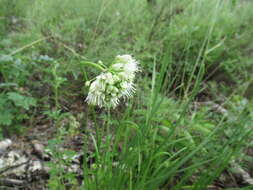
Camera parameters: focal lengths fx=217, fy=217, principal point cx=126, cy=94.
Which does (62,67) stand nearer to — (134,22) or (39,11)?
(39,11)

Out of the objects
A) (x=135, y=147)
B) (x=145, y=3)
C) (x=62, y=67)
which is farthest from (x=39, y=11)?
(x=135, y=147)

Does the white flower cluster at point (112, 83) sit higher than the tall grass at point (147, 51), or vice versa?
the tall grass at point (147, 51)

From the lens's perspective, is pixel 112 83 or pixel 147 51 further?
pixel 147 51

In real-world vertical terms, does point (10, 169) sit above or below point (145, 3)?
below

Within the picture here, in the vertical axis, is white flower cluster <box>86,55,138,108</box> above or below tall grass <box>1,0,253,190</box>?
below

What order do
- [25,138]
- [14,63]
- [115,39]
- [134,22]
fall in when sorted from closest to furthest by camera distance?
[14,63] → [25,138] → [115,39] → [134,22]

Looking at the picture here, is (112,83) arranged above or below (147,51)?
below

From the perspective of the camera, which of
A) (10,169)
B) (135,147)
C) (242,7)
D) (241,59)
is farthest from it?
(242,7)

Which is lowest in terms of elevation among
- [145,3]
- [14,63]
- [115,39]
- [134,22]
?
[14,63]

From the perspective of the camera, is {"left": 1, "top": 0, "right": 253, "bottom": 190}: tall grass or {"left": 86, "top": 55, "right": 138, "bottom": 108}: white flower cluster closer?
{"left": 86, "top": 55, "right": 138, "bottom": 108}: white flower cluster

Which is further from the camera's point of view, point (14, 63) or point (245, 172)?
point (245, 172)

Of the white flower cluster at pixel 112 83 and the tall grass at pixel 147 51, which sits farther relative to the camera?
the tall grass at pixel 147 51
